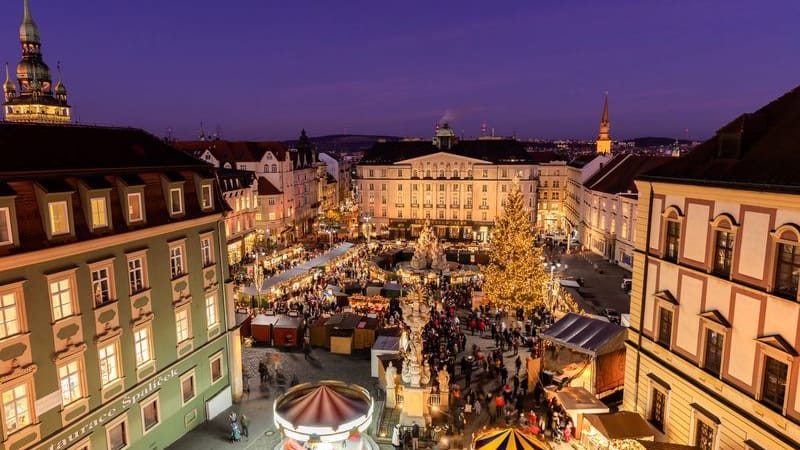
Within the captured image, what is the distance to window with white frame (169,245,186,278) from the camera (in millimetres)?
20031

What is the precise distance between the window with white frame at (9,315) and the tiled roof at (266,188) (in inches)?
2033

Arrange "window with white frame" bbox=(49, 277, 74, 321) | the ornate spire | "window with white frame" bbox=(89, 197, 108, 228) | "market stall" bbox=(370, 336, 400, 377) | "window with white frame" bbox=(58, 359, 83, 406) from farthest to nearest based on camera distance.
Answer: the ornate spire < "market stall" bbox=(370, 336, 400, 377) < "window with white frame" bbox=(89, 197, 108, 228) < "window with white frame" bbox=(58, 359, 83, 406) < "window with white frame" bbox=(49, 277, 74, 321)

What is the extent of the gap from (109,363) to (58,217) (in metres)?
5.31

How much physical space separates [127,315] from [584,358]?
67.1 feet


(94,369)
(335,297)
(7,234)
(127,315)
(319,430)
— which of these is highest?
(7,234)

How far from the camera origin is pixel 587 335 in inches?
930

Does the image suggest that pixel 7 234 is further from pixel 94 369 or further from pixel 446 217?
pixel 446 217

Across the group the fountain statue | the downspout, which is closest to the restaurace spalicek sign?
the downspout

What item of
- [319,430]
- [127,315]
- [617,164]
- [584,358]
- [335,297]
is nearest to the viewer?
[319,430]

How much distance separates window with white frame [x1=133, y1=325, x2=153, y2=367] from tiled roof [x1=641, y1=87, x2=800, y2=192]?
1936 cm

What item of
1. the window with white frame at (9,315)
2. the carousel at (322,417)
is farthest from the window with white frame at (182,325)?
the window with white frame at (9,315)

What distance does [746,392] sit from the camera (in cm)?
1425

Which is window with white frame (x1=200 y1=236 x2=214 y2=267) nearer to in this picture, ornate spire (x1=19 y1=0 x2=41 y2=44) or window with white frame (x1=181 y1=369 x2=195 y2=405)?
window with white frame (x1=181 y1=369 x2=195 y2=405)

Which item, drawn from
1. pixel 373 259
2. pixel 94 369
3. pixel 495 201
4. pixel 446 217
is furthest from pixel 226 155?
pixel 94 369
